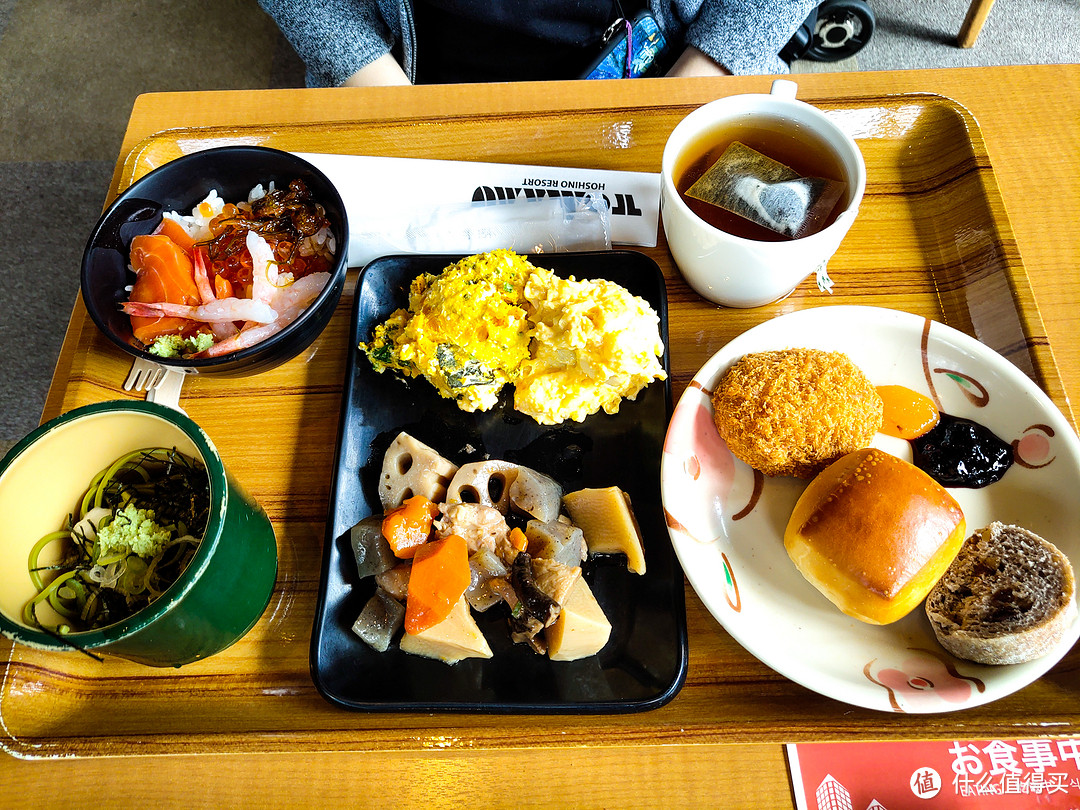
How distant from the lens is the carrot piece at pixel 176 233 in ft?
3.83

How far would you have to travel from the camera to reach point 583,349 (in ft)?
3.42

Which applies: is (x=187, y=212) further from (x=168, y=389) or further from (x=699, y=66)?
(x=699, y=66)

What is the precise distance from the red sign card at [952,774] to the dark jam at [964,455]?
0.39 m

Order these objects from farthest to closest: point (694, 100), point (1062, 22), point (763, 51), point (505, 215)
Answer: point (1062, 22), point (763, 51), point (694, 100), point (505, 215)

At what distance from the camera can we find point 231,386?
118cm

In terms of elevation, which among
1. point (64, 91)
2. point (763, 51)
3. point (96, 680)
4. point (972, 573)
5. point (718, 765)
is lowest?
point (64, 91)

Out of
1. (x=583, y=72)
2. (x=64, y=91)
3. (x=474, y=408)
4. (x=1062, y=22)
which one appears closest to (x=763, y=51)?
(x=583, y=72)

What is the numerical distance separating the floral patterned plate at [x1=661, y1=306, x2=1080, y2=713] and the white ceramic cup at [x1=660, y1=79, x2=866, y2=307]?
0.09m

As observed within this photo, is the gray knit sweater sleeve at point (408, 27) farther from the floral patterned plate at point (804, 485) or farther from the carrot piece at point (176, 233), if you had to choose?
the floral patterned plate at point (804, 485)

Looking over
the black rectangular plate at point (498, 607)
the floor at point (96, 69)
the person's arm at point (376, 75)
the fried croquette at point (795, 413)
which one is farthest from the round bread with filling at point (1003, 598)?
the floor at point (96, 69)

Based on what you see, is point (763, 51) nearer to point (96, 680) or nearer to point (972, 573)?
point (972, 573)

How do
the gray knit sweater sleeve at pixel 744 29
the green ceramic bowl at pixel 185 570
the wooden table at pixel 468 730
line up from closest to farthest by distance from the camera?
1. the green ceramic bowl at pixel 185 570
2. the wooden table at pixel 468 730
3. the gray knit sweater sleeve at pixel 744 29

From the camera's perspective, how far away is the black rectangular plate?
2.97 feet

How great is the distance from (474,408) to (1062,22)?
318 centimetres
